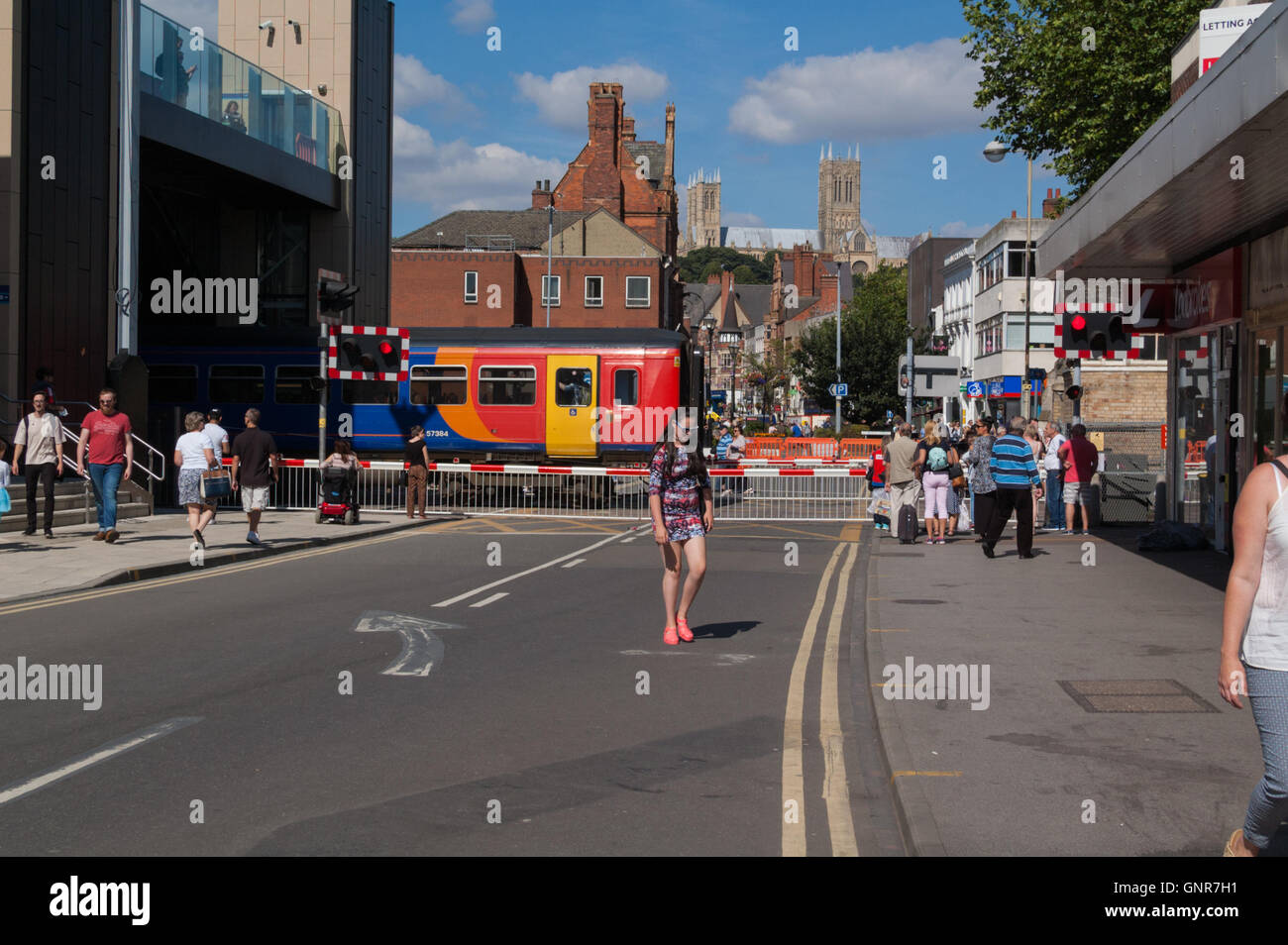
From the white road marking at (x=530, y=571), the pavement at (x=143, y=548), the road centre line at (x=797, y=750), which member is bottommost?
the road centre line at (x=797, y=750)

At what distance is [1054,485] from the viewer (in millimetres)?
A: 22203

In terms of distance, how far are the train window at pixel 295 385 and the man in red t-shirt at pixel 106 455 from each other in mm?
10262

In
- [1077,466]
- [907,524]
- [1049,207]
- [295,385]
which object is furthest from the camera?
[1049,207]

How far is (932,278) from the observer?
102m

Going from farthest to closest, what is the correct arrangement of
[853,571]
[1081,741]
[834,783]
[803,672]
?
1. [853,571]
2. [803,672]
3. [1081,741]
4. [834,783]

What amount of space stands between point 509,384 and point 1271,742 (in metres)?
23.2

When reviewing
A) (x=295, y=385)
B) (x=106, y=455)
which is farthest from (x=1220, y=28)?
(x=295, y=385)

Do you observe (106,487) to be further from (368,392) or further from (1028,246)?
(1028,246)

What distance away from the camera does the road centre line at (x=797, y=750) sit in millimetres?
5480

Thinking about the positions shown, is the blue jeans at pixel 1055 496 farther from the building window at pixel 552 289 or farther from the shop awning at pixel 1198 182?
the building window at pixel 552 289

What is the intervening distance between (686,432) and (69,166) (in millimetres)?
14497

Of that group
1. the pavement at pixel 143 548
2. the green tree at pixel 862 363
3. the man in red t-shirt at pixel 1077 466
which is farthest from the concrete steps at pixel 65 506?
the green tree at pixel 862 363
